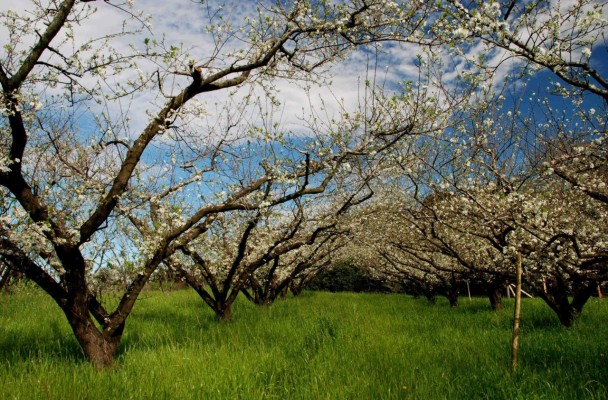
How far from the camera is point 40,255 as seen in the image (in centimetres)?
557

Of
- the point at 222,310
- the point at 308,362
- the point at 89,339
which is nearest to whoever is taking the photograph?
the point at 89,339

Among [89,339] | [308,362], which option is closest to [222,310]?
[308,362]

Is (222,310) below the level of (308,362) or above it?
above

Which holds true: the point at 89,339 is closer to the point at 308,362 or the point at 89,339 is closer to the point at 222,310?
the point at 308,362

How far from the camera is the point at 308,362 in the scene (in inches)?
242

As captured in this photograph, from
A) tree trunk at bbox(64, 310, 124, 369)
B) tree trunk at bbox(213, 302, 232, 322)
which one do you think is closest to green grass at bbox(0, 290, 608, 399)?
tree trunk at bbox(64, 310, 124, 369)

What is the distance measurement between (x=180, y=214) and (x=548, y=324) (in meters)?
9.19

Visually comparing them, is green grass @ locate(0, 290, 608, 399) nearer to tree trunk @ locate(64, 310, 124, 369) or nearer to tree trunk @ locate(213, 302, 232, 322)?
tree trunk @ locate(64, 310, 124, 369)

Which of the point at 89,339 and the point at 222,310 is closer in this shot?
the point at 89,339

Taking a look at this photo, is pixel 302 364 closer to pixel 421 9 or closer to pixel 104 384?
pixel 104 384

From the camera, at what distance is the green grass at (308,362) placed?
4770 millimetres

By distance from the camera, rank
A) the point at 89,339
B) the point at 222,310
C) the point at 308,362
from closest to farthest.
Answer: the point at 89,339 → the point at 308,362 → the point at 222,310

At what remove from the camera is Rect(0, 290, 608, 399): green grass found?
477 cm

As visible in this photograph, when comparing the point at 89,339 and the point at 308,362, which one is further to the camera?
the point at 308,362
